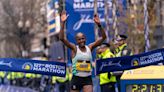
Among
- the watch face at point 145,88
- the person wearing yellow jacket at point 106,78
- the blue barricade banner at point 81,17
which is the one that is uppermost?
the blue barricade banner at point 81,17

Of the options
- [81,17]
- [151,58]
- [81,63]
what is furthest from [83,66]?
[81,17]

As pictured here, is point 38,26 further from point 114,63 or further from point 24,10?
point 114,63

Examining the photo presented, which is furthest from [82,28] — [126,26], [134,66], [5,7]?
[5,7]

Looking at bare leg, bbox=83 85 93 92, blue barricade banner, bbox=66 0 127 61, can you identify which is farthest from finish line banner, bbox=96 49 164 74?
blue barricade banner, bbox=66 0 127 61

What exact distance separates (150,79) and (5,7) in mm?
44100

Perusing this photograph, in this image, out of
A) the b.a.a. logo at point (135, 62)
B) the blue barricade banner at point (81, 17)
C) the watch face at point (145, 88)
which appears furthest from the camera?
the blue barricade banner at point (81, 17)

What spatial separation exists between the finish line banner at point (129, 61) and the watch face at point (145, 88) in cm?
60

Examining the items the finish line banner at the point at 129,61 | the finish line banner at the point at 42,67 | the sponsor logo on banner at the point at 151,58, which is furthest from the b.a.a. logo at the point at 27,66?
the sponsor logo on banner at the point at 151,58

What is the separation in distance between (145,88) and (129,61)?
987 millimetres

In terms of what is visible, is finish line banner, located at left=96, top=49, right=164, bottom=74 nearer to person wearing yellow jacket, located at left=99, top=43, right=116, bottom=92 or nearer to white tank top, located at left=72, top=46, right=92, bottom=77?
white tank top, located at left=72, top=46, right=92, bottom=77

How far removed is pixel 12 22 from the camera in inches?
2163

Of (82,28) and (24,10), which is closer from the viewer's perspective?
(82,28)

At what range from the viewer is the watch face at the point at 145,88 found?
1047cm

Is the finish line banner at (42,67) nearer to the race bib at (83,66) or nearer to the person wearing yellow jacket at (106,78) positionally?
the race bib at (83,66)
